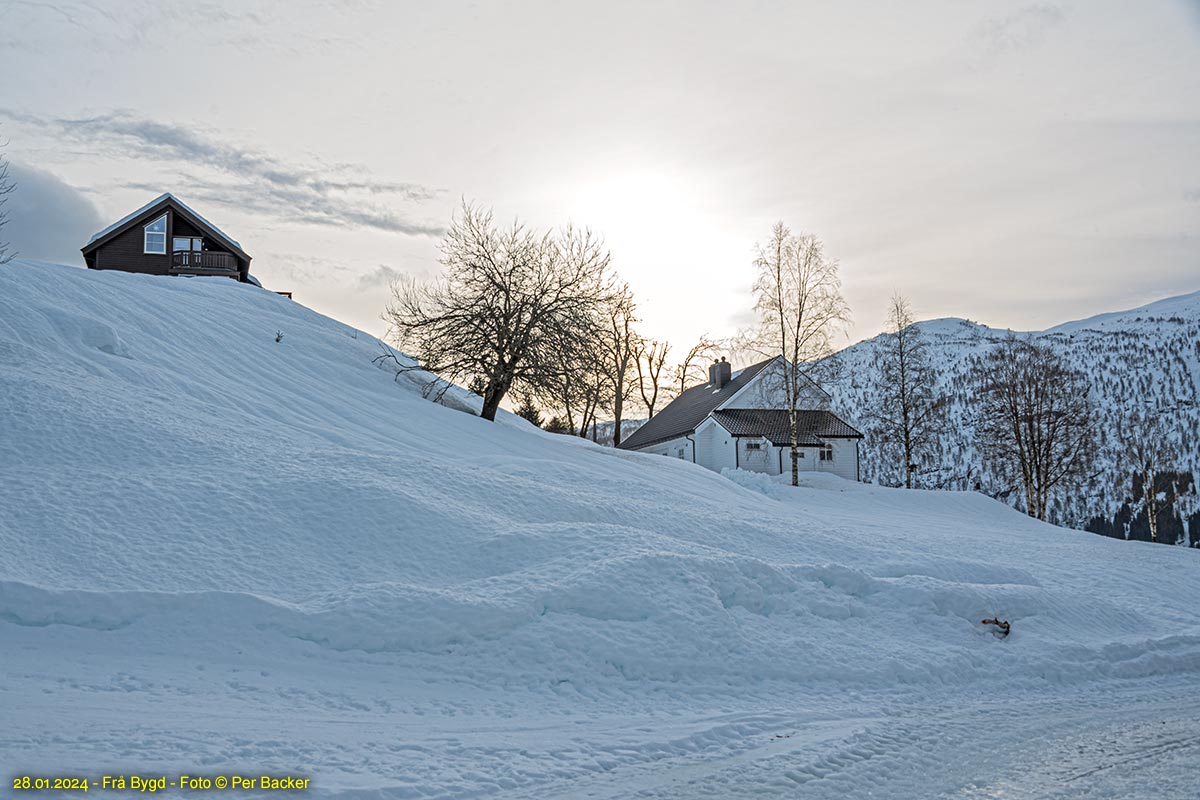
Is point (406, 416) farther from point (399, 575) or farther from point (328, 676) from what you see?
point (328, 676)

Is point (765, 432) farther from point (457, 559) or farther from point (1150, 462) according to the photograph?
point (457, 559)

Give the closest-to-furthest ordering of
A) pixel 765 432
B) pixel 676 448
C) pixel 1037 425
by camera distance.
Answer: pixel 1037 425
pixel 765 432
pixel 676 448

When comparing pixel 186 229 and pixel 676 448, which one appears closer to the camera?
pixel 186 229

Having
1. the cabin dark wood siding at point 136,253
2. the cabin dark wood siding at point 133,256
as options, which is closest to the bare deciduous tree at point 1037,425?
the cabin dark wood siding at point 136,253

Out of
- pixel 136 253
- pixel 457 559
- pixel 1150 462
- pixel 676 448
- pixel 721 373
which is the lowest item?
pixel 457 559

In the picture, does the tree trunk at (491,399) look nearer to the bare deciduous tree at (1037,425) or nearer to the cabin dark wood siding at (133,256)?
the bare deciduous tree at (1037,425)

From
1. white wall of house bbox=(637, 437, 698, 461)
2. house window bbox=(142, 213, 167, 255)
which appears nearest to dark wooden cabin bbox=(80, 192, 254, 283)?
house window bbox=(142, 213, 167, 255)

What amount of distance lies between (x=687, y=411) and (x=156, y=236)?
28828 mm

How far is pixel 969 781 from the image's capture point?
6543 millimetres

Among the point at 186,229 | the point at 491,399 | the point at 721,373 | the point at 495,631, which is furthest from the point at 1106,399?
the point at 495,631

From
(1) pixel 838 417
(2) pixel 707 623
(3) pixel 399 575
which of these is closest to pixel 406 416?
(3) pixel 399 575

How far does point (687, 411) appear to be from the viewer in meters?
47.9

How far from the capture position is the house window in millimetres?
42000

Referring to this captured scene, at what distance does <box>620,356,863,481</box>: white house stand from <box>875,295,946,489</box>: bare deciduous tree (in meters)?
2.04
